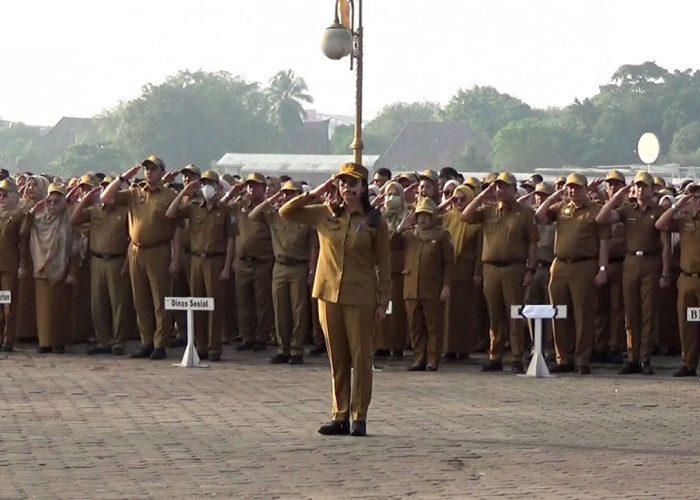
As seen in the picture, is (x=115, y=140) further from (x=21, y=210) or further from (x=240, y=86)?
(x=21, y=210)

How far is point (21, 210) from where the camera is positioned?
21.8 metres

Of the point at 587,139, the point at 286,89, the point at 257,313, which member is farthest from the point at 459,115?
the point at 257,313

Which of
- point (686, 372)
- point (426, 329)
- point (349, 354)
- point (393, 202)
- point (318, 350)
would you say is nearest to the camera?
point (349, 354)

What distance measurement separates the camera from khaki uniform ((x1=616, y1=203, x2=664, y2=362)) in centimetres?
1947

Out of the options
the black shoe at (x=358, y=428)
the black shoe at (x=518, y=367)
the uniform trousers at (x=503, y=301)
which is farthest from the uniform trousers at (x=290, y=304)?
the black shoe at (x=358, y=428)

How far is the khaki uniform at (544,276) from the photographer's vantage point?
20750mm

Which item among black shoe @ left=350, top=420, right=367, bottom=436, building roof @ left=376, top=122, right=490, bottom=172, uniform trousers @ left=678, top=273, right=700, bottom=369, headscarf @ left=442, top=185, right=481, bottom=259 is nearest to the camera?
black shoe @ left=350, top=420, right=367, bottom=436

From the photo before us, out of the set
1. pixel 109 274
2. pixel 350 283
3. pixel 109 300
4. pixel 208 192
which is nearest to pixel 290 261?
pixel 208 192

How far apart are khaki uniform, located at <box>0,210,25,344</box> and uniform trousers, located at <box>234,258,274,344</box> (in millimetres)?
2710

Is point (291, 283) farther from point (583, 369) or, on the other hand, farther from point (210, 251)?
point (583, 369)

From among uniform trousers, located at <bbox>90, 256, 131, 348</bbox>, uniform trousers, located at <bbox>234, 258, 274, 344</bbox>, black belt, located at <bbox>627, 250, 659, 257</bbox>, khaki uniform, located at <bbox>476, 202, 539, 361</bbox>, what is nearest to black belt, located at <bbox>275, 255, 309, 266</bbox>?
uniform trousers, located at <bbox>234, 258, 274, 344</bbox>

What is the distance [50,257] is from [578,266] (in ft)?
21.2

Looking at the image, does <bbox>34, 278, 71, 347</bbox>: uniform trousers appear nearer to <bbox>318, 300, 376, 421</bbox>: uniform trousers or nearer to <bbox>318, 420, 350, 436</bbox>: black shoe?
<bbox>318, 300, 376, 421</bbox>: uniform trousers

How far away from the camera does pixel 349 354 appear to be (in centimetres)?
1403
